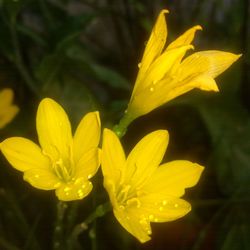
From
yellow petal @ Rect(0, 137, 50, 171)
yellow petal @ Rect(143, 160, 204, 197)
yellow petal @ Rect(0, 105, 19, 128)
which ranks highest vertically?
yellow petal @ Rect(0, 137, 50, 171)

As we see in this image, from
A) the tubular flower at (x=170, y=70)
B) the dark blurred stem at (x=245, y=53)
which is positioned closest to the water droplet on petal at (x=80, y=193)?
the tubular flower at (x=170, y=70)

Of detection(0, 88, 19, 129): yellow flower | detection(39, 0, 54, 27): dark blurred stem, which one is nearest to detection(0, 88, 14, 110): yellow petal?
detection(0, 88, 19, 129): yellow flower

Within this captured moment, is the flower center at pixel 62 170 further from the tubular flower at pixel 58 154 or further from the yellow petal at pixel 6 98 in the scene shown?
the yellow petal at pixel 6 98

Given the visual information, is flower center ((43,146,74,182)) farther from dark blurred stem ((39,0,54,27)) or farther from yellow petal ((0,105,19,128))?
dark blurred stem ((39,0,54,27))

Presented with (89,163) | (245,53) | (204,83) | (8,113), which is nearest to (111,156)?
(89,163)

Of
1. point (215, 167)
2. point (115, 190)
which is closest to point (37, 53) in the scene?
point (215, 167)

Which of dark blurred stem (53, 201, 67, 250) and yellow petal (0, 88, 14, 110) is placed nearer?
dark blurred stem (53, 201, 67, 250)

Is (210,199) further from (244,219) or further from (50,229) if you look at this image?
(50,229)
